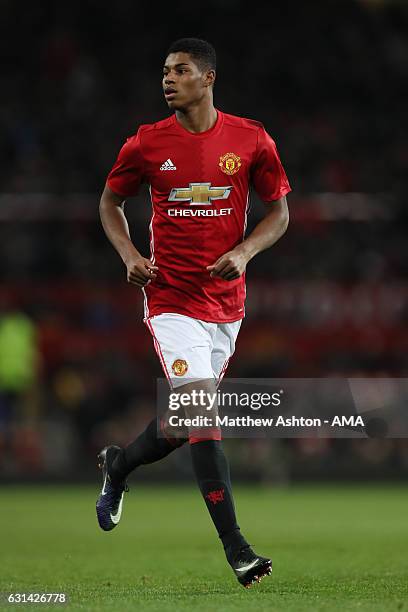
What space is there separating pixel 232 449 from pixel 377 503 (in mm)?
3290

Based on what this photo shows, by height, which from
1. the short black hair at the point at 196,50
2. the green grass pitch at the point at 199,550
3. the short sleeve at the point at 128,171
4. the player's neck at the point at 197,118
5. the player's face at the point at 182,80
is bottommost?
the green grass pitch at the point at 199,550

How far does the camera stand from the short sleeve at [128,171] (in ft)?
20.9

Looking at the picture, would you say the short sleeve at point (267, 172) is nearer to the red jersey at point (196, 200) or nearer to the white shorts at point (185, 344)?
the red jersey at point (196, 200)

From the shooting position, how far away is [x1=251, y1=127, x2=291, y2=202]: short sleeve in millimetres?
6375

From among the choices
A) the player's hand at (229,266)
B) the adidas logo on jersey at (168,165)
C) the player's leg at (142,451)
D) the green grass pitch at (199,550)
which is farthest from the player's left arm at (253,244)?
the green grass pitch at (199,550)

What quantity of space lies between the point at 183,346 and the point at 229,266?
469 millimetres

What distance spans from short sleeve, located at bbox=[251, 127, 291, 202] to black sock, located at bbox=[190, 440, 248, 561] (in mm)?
1344

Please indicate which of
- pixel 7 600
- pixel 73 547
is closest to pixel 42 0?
pixel 73 547

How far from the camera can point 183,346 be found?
20.1 ft

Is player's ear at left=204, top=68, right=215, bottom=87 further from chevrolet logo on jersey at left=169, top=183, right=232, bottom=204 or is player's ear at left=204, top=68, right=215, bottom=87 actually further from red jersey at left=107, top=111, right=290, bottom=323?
chevrolet logo on jersey at left=169, top=183, right=232, bottom=204

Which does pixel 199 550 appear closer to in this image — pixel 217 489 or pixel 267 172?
pixel 217 489

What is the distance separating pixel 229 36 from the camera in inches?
899

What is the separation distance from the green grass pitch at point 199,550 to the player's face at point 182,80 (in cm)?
240

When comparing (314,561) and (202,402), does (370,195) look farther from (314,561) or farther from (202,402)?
(202,402)
